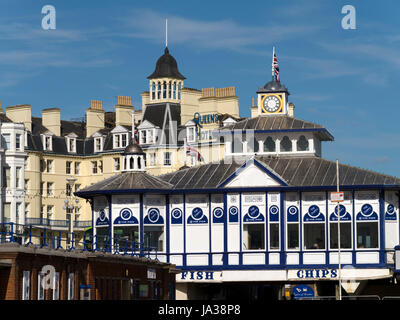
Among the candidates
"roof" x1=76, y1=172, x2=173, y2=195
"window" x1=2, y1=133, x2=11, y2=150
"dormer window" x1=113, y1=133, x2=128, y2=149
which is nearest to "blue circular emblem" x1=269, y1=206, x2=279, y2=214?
"roof" x1=76, y1=172, x2=173, y2=195

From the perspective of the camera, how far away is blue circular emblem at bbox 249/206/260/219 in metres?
66.8

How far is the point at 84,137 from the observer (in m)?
128

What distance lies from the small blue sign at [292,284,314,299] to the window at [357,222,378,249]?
4.82 m

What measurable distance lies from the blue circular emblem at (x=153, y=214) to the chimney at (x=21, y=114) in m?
55.6


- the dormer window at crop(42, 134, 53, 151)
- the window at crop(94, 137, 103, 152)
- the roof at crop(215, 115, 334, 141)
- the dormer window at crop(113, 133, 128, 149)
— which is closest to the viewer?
the roof at crop(215, 115, 334, 141)

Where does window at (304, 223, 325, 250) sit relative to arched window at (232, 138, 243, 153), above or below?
below

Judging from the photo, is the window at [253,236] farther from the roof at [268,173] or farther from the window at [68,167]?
the window at [68,167]

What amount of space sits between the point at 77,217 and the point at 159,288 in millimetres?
64293

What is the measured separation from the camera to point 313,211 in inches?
2606

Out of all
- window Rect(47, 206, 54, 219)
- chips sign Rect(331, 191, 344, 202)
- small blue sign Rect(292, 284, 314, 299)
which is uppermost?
window Rect(47, 206, 54, 219)

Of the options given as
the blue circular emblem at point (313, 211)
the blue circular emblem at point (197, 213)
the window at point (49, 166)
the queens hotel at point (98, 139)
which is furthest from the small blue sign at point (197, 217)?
the window at point (49, 166)

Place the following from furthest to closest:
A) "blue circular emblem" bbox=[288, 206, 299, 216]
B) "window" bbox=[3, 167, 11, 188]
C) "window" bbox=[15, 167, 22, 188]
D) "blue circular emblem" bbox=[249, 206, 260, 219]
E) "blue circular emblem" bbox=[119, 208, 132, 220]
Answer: "window" bbox=[15, 167, 22, 188], "window" bbox=[3, 167, 11, 188], "blue circular emblem" bbox=[119, 208, 132, 220], "blue circular emblem" bbox=[249, 206, 260, 219], "blue circular emblem" bbox=[288, 206, 299, 216]

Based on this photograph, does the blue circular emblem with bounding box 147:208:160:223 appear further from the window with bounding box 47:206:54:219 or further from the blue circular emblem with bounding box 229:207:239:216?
the window with bounding box 47:206:54:219
